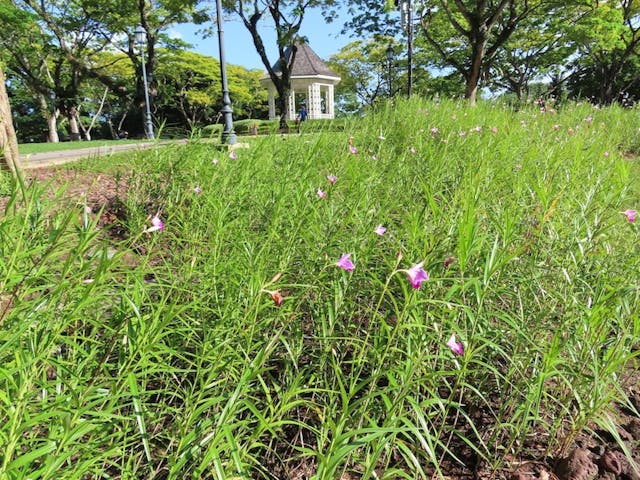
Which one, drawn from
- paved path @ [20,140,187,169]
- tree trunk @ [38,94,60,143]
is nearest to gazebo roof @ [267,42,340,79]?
tree trunk @ [38,94,60,143]

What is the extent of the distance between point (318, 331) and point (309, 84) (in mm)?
24057

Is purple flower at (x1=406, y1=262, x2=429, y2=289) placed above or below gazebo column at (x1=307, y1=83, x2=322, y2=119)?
below

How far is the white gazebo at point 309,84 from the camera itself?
23.3 meters

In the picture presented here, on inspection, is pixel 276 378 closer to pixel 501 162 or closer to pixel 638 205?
pixel 501 162

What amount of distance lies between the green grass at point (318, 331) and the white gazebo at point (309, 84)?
21746 mm

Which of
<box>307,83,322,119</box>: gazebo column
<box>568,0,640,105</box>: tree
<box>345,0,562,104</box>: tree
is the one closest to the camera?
<box>345,0,562,104</box>: tree

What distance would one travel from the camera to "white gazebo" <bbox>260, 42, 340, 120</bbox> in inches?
917

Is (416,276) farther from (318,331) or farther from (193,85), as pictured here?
(193,85)

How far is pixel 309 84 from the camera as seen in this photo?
77.4 feet

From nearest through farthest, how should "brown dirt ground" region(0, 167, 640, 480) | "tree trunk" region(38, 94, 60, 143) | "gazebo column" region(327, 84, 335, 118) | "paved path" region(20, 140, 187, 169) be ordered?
"brown dirt ground" region(0, 167, 640, 480) < "paved path" region(20, 140, 187, 169) < "gazebo column" region(327, 84, 335, 118) < "tree trunk" region(38, 94, 60, 143)

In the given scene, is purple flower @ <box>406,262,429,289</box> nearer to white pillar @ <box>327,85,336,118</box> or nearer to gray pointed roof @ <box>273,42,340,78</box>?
gray pointed roof @ <box>273,42,340,78</box>

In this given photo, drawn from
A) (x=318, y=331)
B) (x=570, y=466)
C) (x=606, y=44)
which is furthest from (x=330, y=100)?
(x=570, y=466)

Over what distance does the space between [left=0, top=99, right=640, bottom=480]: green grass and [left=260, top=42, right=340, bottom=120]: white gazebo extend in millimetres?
21746

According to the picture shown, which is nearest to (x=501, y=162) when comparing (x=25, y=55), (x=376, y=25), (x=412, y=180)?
(x=412, y=180)
